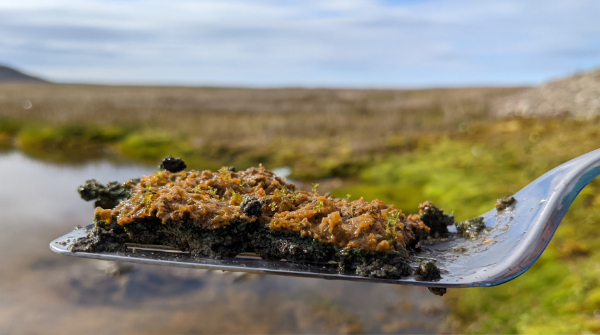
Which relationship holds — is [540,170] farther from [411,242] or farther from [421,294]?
[411,242]

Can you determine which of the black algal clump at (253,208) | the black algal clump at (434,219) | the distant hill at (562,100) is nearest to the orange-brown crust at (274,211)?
the black algal clump at (253,208)

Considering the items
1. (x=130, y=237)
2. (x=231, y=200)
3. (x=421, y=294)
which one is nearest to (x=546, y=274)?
(x=421, y=294)

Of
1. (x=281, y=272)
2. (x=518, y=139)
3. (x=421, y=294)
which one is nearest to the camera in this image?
(x=281, y=272)

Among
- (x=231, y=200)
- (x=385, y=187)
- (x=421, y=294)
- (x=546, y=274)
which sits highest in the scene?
(x=231, y=200)

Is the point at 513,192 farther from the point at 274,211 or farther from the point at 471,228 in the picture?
the point at 274,211

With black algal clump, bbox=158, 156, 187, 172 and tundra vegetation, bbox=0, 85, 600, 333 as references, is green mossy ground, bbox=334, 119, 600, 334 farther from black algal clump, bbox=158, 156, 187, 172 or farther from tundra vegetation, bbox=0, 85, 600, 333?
black algal clump, bbox=158, 156, 187, 172

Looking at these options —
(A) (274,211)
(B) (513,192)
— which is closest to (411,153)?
(B) (513,192)
